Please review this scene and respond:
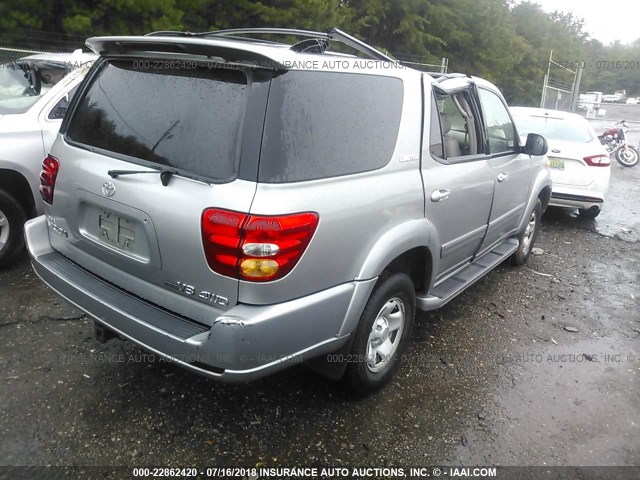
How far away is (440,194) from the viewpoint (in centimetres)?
312

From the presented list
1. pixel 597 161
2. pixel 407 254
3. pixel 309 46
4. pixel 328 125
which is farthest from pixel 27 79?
pixel 597 161

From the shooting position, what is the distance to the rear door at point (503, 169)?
4.03 metres

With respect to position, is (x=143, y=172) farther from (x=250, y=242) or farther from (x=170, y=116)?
(x=250, y=242)

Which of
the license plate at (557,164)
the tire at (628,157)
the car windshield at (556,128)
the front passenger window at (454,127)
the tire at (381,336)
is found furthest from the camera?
the tire at (628,157)

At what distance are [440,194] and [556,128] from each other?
5.32 metres

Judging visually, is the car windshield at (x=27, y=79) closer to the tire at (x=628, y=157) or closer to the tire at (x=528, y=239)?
the tire at (x=528, y=239)

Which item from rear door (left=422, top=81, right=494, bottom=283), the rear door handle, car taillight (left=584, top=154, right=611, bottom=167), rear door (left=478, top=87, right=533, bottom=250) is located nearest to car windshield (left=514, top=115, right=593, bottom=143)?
car taillight (left=584, top=154, right=611, bottom=167)

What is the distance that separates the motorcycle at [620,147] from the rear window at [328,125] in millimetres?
13329

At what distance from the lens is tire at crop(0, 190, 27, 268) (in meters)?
4.21

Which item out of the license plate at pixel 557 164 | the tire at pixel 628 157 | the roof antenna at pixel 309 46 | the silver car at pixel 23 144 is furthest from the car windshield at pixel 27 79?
the tire at pixel 628 157

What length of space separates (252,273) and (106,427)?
4.19 ft

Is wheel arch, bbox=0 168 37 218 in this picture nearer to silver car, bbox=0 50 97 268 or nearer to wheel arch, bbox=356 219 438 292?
silver car, bbox=0 50 97 268

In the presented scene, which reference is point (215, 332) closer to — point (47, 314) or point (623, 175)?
point (47, 314)

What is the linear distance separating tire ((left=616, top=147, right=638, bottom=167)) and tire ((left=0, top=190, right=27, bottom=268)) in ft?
47.0
